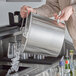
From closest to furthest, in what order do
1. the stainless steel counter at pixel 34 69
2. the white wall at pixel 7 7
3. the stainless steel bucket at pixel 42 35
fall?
the stainless steel bucket at pixel 42 35 → the stainless steel counter at pixel 34 69 → the white wall at pixel 7 7

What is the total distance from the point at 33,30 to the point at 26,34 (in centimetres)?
4

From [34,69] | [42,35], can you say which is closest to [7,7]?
[34,69]

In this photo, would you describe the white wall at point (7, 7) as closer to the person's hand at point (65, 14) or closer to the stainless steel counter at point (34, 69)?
the stainless steel counter at point (34, 69)

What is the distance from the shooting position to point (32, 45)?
38.7 inches

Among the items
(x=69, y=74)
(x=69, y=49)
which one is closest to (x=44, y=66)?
(x=69, y=74)

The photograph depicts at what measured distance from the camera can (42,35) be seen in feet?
3.26

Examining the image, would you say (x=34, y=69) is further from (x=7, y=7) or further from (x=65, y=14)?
(x=7, y=7)

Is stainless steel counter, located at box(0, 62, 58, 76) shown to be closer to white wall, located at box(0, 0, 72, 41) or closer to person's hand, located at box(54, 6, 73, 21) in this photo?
person's hand, located at box(54, 6, 73, 21)

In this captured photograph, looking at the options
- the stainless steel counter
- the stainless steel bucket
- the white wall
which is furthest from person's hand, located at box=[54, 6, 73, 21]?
the white wall

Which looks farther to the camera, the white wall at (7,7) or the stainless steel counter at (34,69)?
the white wall at (7,7)

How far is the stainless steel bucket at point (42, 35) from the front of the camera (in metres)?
0.96

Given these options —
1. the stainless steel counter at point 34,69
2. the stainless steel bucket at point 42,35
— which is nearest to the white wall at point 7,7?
the stainless steel counter at point 34,69

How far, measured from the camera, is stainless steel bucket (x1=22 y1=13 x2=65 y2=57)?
3.14 feet

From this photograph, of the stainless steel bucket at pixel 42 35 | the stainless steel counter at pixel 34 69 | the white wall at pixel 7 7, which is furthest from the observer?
the white wall at pixel 7 7
